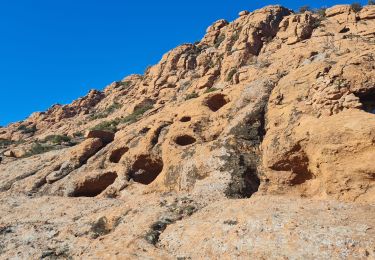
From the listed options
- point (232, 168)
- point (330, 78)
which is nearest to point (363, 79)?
point (330, 78)

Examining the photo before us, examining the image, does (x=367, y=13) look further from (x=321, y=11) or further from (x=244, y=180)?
(x=244, y=180)

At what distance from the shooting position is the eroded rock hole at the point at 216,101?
90.0 feet

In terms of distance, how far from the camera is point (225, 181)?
19.4 metres

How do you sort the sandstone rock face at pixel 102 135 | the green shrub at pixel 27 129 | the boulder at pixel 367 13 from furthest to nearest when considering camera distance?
the green shrub at pixel 27 129 → the boulder at pixel 367 13 → the sandstone rock face at pixel 102 135

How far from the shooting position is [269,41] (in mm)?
60625

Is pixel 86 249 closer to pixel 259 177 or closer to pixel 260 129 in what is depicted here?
pixel 259 177

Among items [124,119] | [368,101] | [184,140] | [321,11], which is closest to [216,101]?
[184,140]

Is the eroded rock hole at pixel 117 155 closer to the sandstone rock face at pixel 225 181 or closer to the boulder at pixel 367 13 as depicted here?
the sandstone rock face at pixel 225 181

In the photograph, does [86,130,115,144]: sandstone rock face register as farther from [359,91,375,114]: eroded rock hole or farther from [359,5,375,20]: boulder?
[359,5,375,20]: boulder

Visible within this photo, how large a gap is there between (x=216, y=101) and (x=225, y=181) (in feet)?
31.2

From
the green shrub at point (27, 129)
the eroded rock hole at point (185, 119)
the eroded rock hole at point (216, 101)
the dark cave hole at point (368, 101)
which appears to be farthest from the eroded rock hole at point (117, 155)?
the green shrub at point (27, 129)

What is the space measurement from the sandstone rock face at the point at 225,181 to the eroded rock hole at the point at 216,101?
0.23 ft

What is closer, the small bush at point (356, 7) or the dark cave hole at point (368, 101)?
the dark cave hole at point (368, 101)

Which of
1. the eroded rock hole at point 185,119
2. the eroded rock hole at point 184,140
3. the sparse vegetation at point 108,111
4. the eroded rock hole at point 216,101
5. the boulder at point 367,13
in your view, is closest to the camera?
the eroded rock hole at point 184,140
